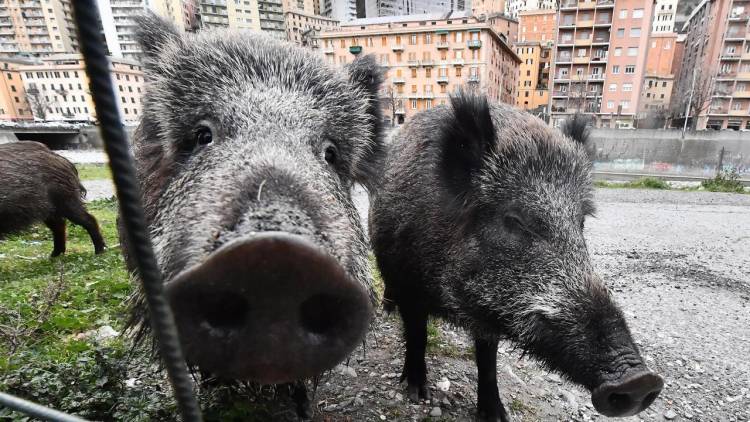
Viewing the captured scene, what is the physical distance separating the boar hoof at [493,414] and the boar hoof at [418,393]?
0.44 meters

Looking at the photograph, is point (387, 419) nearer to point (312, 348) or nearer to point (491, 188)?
point (491, 188)

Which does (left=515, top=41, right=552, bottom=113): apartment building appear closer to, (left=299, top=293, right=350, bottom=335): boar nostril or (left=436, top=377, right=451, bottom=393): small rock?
(left=436, top=377, right=451, bottom=393): small rock

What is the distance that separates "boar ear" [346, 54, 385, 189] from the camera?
264 cm

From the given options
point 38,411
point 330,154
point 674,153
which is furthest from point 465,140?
point 674,153

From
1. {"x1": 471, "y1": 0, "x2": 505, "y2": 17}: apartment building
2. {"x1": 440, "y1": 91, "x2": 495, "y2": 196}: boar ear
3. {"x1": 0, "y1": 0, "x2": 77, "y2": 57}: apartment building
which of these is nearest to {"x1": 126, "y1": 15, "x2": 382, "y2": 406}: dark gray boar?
{"x1": 440, "y1": 91, "x2": 495, "y2": 196}: boar ear

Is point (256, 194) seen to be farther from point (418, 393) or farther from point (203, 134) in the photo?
point (418, 393)

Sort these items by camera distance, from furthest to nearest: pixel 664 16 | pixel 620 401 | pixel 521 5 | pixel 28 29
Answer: pixel 521 5 → pixel 664 16 → pixel 28 29 → pixel 620 401

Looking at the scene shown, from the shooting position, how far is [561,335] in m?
2.08

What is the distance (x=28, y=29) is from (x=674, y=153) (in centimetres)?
11612

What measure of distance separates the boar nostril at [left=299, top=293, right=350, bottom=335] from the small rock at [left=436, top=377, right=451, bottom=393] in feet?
8.58

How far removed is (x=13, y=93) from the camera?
218 ft

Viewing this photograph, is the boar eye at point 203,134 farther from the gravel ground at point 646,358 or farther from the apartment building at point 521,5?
the apartment building at point 521,5

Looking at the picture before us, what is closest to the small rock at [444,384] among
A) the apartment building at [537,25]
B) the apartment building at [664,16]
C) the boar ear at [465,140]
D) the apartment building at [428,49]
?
the boar ear at [465,140]

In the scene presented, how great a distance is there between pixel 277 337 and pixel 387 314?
391 cm
